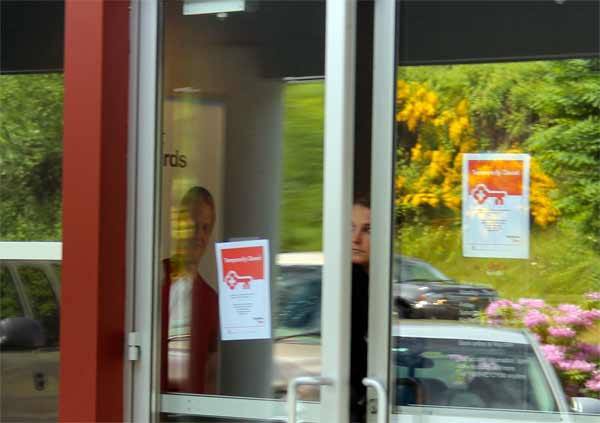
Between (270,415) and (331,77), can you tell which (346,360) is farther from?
(331,77)

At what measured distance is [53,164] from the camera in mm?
3178

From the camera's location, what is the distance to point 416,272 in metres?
2.64

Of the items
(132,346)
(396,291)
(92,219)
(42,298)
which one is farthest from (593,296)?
(42,298)

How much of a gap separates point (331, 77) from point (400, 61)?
248 mm

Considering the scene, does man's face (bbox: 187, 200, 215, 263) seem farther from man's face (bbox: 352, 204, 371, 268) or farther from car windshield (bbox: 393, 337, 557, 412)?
car windshield (bbox: 393, 337, 557, 412)

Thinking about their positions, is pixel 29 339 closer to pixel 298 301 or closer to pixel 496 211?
pixel 298 301

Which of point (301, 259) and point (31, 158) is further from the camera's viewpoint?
point (31, 158)

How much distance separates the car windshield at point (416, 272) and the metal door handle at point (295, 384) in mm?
387

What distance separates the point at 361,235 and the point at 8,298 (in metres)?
1.58

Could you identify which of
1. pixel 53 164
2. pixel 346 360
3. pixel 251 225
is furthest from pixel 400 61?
pixel 53 164

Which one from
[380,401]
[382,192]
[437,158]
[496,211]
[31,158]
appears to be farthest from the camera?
[31,158]

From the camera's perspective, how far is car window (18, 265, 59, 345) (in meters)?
2.83

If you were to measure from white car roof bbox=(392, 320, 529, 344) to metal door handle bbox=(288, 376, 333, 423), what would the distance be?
0.29 m

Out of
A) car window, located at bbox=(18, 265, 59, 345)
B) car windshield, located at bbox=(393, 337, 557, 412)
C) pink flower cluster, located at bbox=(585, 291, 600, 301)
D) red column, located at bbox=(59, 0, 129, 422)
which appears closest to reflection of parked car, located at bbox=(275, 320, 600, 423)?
car windshield, located at bbox=(393, 337, 557, 412)
